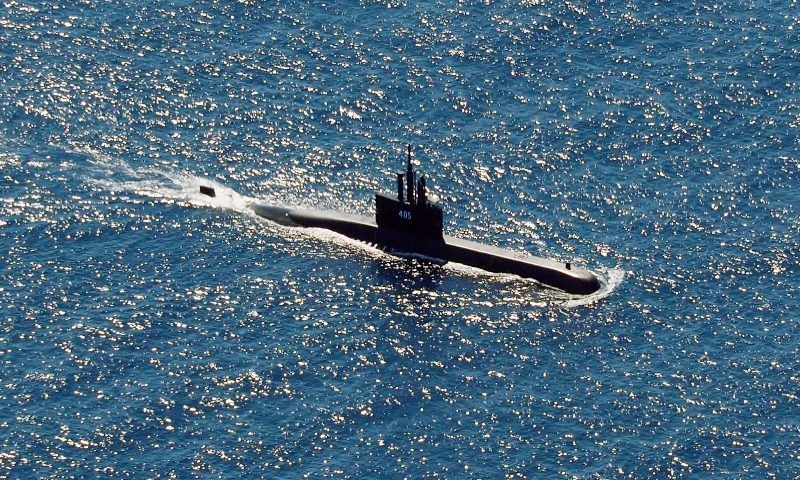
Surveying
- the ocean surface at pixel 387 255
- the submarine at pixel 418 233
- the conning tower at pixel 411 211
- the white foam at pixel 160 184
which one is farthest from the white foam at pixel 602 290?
the white foam at pixel 160 184

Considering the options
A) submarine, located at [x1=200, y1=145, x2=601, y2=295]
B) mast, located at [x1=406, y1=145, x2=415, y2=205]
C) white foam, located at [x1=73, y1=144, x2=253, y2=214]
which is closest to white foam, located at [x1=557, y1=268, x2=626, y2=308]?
submarine, located at [x1=200, y1=145, x2=601, y2=295]

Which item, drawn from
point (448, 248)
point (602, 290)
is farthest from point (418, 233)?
point (602, 290)

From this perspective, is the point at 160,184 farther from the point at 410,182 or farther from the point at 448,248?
the point at 448,248

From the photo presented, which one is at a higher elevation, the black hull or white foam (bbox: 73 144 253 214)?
the black hull

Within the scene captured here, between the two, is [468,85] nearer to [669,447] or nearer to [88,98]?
[88,98]

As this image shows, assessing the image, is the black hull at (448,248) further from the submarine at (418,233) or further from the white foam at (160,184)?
the white foam at (160,184)

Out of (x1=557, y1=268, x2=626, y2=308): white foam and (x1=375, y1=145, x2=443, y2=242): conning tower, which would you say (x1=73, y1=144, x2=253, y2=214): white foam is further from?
(x1=557, y1=268, x2=626, y2=308): white foam

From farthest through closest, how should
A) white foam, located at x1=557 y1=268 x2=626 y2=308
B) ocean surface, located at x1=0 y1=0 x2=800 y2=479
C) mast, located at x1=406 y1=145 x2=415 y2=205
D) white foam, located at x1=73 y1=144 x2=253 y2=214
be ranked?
white foam, located at x1=73 y1=144 x2=253 y2=214, mast, located at x1=406 y1=145 x2=415 y2=205, white foam, located at x1=557 y1=268 x2=626 y2=308, ocean surface, located at x1=0 y1=0 x2=800 y2=479
